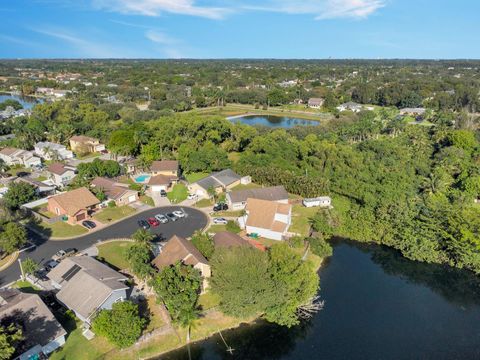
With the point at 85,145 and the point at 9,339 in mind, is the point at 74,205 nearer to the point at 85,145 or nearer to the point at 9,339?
the point at 9,339

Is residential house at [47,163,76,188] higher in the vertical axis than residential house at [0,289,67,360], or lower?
higher

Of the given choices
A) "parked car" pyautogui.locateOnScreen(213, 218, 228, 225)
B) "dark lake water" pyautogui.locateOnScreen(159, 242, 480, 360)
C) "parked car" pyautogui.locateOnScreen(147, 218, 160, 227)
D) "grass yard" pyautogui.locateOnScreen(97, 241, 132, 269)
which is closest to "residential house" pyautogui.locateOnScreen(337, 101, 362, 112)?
"parked car" pyautogui.locateOnScreen(213, 218, 228, 225)

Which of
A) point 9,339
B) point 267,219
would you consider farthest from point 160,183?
point 9,339

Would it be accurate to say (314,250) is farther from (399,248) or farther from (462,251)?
(462,251)

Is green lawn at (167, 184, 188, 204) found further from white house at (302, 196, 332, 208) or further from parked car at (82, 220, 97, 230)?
white house at (302, 196, 332, 208)

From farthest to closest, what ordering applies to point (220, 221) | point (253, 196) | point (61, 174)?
1. point (61, 174)
2. point (253, 196)
3. point (220, 221)

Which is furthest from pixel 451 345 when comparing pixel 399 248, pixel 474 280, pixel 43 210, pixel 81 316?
pixel 43 210
